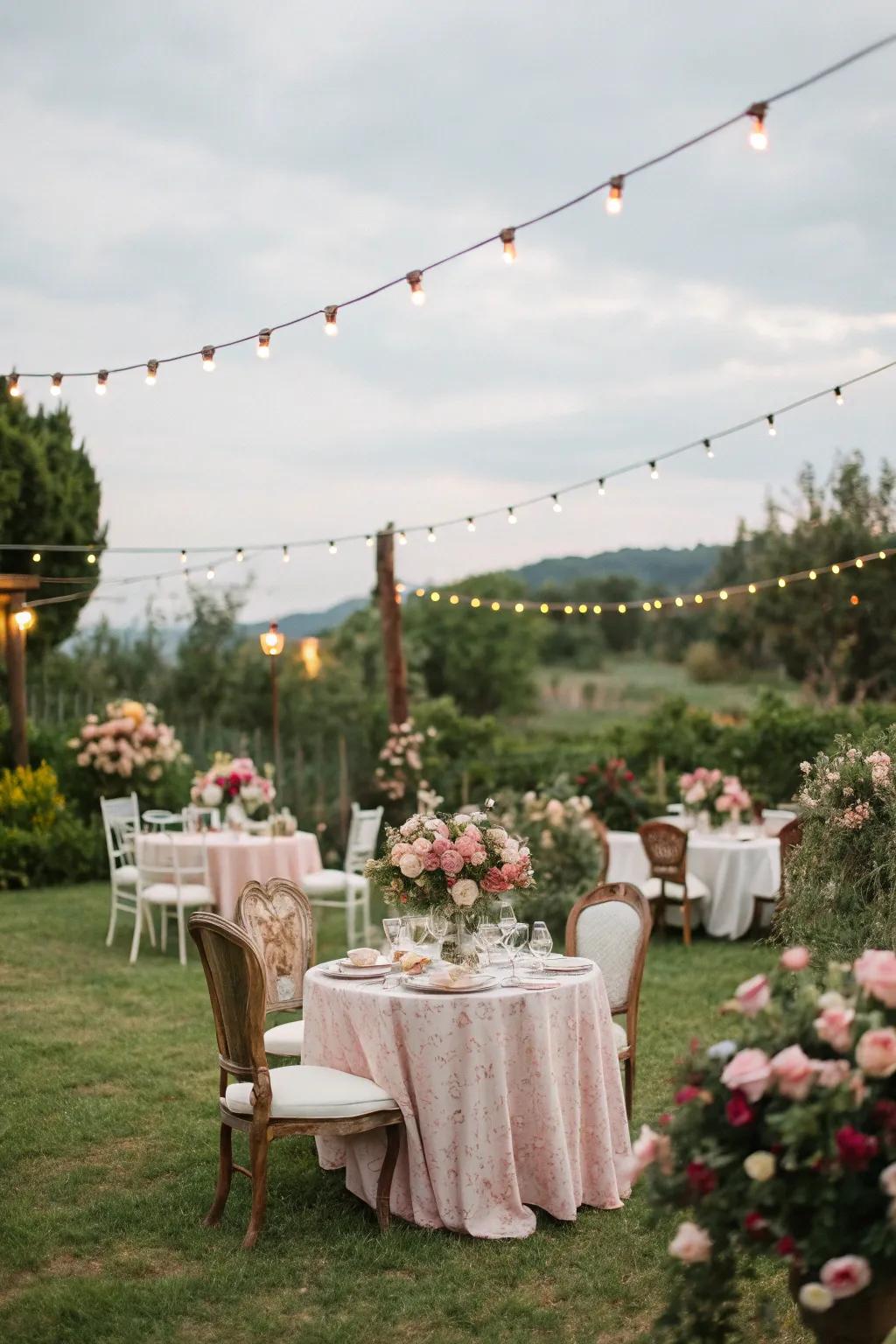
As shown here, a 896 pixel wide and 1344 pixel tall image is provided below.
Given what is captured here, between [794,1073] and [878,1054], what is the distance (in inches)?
5.9

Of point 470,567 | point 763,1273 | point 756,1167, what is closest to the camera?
point 756,1167

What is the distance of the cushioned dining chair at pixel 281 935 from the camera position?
5.80 m

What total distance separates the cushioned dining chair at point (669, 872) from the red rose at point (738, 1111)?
770cm

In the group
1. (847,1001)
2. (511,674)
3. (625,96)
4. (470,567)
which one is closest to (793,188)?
(625,96)

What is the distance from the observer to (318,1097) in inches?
179

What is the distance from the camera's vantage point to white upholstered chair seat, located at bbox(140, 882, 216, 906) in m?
9.61

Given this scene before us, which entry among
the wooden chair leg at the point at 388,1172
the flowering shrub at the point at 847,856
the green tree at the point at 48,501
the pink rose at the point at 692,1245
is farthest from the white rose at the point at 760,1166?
the green tree at the point at 48,501

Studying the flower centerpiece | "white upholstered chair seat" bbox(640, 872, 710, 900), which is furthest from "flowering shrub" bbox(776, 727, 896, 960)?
the flower centerpiece

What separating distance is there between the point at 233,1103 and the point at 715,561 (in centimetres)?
2360

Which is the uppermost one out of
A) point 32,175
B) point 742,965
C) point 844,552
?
point 32,175

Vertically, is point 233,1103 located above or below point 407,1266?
above

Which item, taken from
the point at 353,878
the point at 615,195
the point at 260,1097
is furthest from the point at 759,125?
the point at 353,878

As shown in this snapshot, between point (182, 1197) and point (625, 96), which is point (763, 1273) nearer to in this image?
point (182, 1197)

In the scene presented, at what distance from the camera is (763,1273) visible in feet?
14.0
